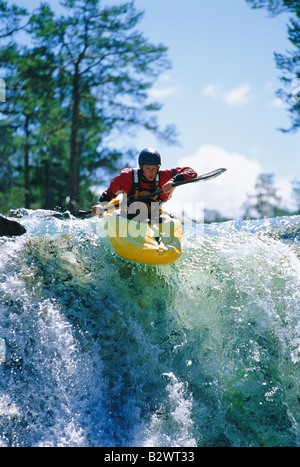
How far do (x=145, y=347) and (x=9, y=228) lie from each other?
1.93m

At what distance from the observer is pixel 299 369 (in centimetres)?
376

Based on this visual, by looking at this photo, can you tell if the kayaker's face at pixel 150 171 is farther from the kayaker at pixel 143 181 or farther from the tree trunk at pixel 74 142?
the tree trunk at pixel 74 142

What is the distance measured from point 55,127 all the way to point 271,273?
10808 millimetres

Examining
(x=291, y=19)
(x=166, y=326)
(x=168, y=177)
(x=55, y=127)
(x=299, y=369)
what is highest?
(x=291, y=19)

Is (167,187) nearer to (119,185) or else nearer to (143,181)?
(143,181)

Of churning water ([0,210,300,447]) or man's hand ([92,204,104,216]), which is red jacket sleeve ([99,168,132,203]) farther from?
churning water ([0,210,300,447])

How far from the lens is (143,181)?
4.82m

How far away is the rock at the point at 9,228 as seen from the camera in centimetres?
463

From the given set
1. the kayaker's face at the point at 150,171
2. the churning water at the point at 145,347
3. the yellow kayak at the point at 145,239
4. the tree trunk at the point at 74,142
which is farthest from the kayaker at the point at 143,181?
the tree trunk at the point at 74,142

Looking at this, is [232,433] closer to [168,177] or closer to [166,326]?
[166,326]

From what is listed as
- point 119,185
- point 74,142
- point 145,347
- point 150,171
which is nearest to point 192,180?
point 150,171

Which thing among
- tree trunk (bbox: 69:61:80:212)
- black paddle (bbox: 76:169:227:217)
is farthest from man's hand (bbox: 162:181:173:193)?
tree trunk (bbox: 69:61:80:212)

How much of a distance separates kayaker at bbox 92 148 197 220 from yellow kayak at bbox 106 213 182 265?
0.30 metres
